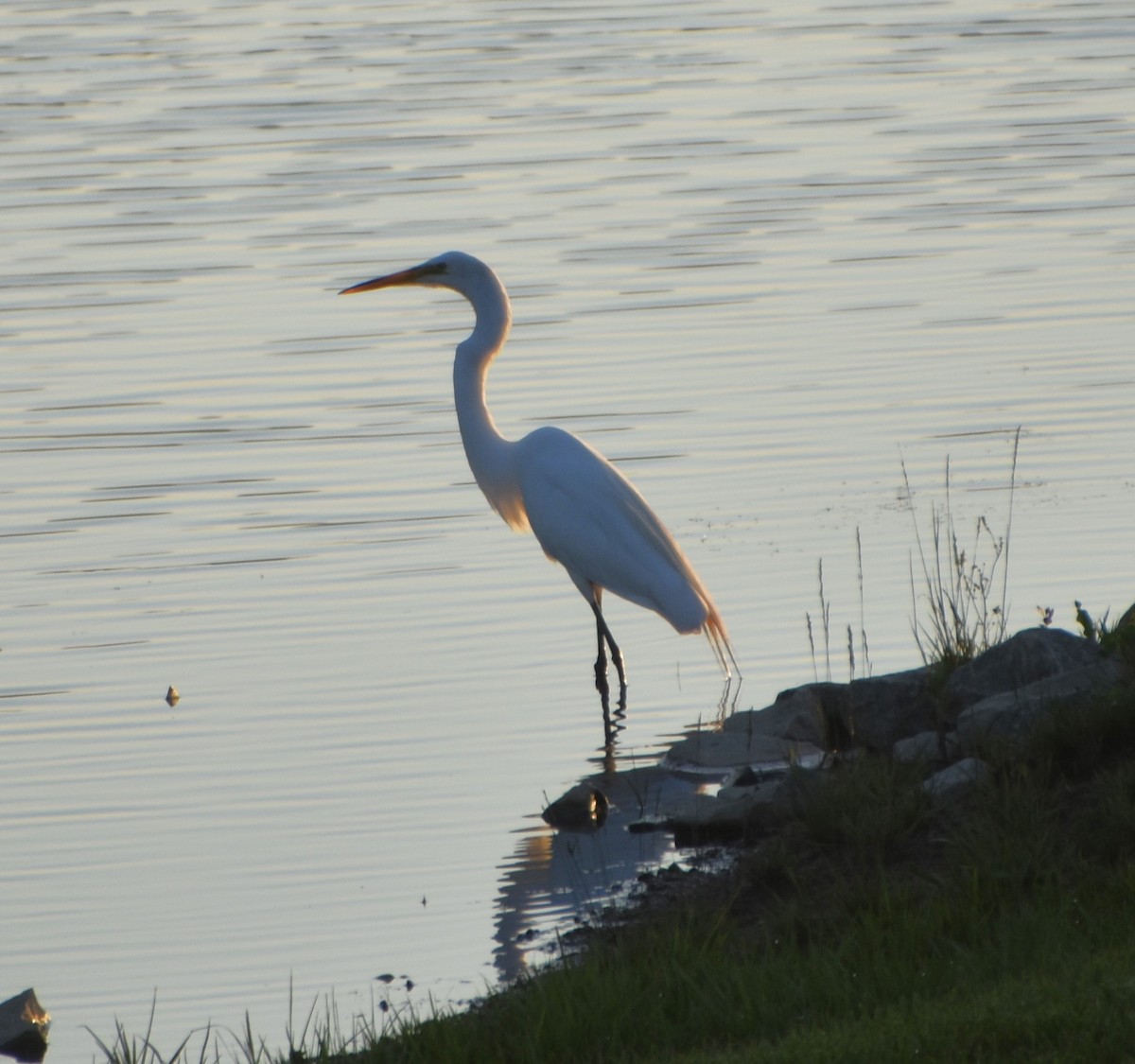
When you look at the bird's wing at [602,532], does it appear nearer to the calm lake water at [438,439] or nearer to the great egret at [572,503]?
the great egret at [572,503]

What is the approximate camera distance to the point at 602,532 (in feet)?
29.6

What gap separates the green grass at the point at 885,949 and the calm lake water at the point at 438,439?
3.12 feet

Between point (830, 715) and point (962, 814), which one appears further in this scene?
point (830, 715)

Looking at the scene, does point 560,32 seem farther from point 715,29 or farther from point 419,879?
point 419,879

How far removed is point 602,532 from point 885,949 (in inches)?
167

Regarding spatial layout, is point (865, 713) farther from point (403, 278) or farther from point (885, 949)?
point (403, 278)

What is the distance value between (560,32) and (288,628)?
20.1 m

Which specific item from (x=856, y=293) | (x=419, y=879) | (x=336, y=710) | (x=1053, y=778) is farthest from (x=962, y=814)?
(x=856, y=293)

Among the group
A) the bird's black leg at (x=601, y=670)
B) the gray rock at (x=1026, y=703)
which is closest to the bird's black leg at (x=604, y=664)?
the bird's black leg at (x=601, y=670)

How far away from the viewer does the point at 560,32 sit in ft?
93.4

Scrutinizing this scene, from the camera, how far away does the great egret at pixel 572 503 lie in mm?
8781

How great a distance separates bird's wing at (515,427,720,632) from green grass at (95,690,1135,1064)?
107 inches

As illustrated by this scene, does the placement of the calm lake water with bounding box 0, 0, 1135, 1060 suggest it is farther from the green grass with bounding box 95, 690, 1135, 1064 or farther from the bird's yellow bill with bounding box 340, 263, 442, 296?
the bird's yellow bill with bounding box 340, 263, 442, 296

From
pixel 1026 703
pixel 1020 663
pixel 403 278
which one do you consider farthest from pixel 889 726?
pixel 403 278
